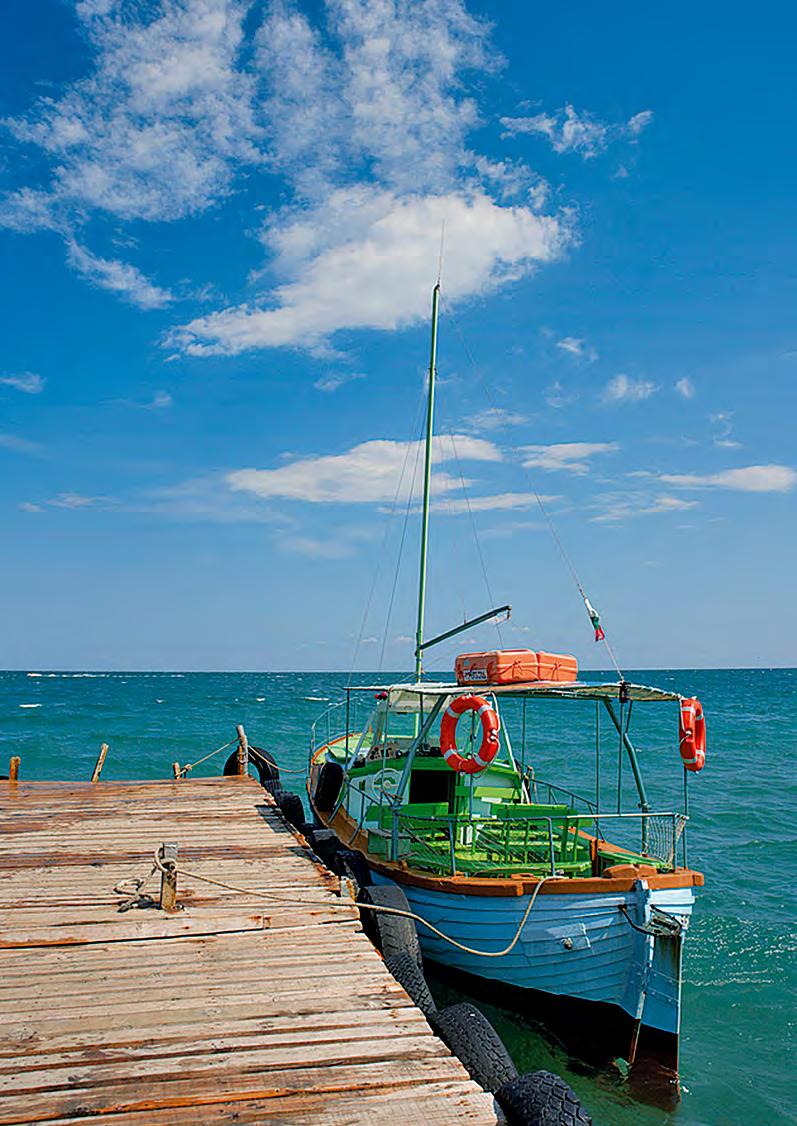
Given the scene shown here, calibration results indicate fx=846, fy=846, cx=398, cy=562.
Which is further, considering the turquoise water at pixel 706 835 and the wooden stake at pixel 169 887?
the turquoise water at pixel 706 835

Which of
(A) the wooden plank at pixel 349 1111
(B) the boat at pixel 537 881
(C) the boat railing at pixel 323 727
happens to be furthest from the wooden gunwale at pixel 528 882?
(C) the boat railing at pixel 323 727

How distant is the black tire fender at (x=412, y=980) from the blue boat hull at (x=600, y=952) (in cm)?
183

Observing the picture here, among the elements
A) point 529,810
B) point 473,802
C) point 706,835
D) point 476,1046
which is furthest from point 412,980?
point 706,835

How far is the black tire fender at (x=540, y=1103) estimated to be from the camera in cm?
489

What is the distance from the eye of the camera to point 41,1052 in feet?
16.1

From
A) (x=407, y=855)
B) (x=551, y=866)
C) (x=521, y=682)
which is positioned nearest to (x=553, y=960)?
(x=551, y=866)

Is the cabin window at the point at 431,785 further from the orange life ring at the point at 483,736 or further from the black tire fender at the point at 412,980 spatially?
the black tire fender at the point at 412,980

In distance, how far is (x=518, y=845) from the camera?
36.1 ft

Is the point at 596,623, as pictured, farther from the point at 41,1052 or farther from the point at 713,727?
the point at 713,727

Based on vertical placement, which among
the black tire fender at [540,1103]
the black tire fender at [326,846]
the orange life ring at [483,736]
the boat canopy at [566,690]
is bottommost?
the black tire fender at [540,1103]

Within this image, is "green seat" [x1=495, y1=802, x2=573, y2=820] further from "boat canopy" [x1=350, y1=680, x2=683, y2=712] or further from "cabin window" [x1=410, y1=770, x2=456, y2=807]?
"boat canopy" [x1=350, y1=680, x2=683, y2=712]

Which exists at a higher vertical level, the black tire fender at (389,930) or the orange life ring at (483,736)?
the orange life ring at (483,736)

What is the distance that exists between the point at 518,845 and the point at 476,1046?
5170 mm

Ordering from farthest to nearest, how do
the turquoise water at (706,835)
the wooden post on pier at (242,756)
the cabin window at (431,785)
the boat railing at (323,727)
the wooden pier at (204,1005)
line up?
the boat railing at (323,727), the wooden post on pier at (242,756), the cabin window at (431,785), the turquoise water at (706,835), the wooden pier at (204,1005)
